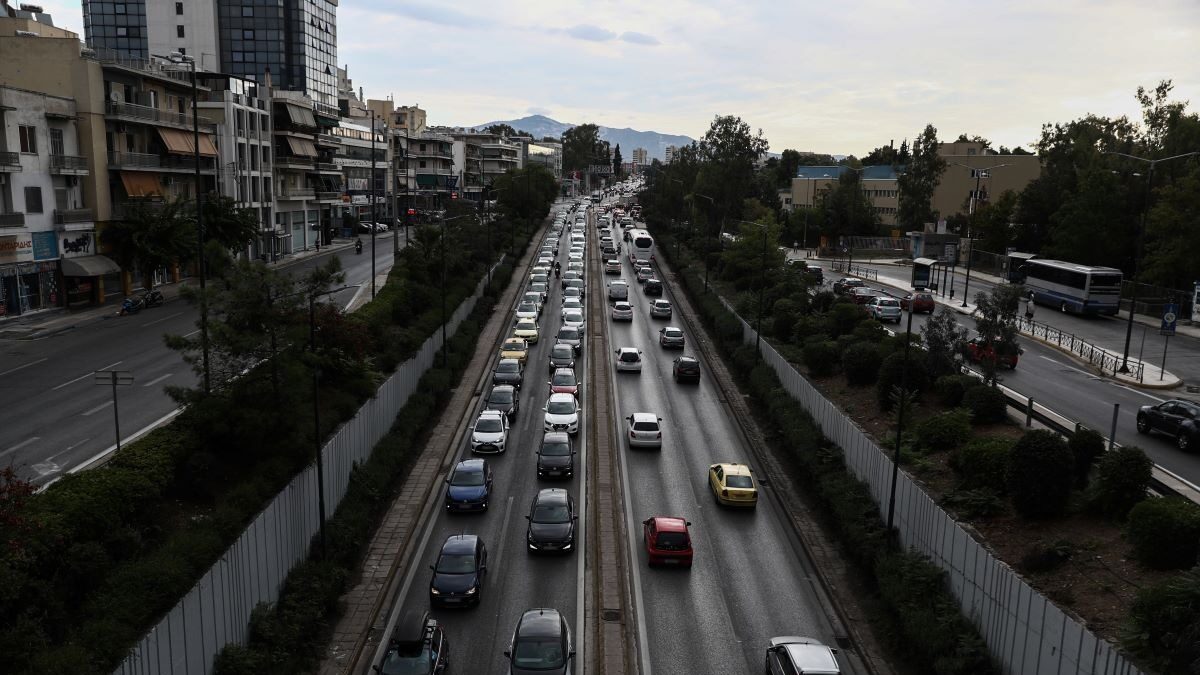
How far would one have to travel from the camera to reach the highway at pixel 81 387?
26.8m

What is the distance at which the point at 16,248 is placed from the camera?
48.6 metres

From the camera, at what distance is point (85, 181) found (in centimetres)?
5481

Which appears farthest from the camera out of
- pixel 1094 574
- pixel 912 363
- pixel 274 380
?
pixel 912 363

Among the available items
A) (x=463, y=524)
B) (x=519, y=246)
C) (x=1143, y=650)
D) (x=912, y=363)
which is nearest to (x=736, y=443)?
(x=912, y=363)

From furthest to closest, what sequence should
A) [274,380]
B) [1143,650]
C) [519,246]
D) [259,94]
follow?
[519,246], [259,94], [274,380], [1143,650]

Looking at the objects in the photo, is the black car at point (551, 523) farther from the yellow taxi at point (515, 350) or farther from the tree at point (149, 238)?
the tree at point (149, 238)

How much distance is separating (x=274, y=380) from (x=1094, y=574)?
63.5 ft

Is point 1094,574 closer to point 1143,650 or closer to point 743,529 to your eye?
point 1143,650

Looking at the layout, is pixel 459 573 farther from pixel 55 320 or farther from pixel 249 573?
pixel 55 320

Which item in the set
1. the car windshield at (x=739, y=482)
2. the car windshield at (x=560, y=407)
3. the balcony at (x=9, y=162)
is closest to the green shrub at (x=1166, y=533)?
the car windshield at (x=739, y=482)

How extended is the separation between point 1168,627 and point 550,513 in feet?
52.4

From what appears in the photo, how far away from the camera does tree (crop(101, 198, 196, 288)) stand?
5459 cm

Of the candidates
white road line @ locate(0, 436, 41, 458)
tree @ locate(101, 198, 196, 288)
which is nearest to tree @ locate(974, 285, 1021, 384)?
white road line @ locate(0, 436, 41, 458)

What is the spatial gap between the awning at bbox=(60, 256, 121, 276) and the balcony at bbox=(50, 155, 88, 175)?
5183mm
